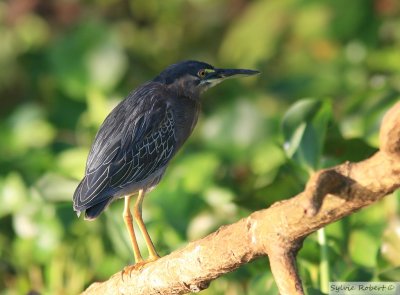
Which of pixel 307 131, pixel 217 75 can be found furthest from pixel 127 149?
pixel 307 131

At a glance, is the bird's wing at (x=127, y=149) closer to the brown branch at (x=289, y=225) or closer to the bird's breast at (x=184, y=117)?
the bird's breast at (x=184, y=117)

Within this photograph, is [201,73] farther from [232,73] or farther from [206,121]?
[206,121]

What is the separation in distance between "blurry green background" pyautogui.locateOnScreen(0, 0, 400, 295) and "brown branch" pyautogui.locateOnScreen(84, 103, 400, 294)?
504mm

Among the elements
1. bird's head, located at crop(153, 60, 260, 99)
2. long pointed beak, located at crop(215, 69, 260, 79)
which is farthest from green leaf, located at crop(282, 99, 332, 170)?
bird's head, located at crop(153, 60, 260, 99)

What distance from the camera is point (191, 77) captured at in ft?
9.23

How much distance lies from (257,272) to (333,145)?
0.46 meters

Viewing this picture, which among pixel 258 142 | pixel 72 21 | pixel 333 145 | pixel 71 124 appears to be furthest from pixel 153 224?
pixel 72 21

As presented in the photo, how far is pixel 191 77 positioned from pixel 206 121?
161 centimetres

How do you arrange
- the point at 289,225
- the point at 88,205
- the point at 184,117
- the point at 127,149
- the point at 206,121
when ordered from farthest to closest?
the point at 206,121 → the point at 184,117 → the point at 127,149 → the point at 88,205 → the point at 289,225

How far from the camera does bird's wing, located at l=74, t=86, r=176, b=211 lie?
257cm

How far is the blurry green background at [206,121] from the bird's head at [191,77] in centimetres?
25

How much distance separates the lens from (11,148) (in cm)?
433

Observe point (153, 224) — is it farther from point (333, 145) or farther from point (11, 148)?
point (11, 148)

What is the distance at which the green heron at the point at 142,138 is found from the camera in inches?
102
